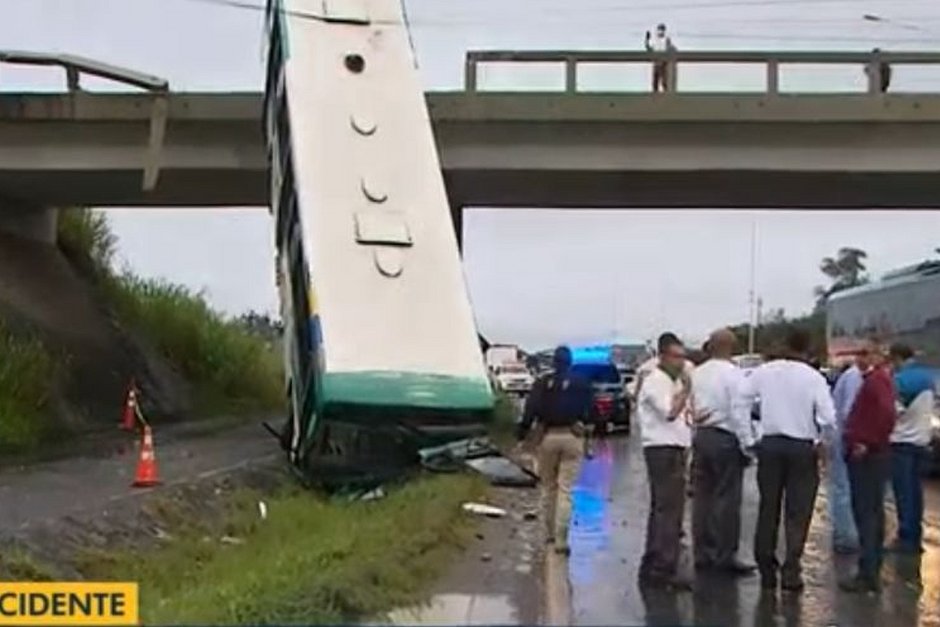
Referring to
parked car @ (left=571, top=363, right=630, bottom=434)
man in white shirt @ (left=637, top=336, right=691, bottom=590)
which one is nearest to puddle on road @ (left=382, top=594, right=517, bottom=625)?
man in white shirt @ (left=637, top=336, right=691, bottom=590)

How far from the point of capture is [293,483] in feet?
60.0

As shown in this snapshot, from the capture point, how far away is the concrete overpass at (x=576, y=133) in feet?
91.2

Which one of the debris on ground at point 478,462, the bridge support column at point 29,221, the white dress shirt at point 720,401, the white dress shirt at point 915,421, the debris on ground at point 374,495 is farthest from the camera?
the bridge support column at point 29,221

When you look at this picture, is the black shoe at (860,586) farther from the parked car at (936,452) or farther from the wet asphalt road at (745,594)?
the parked car at (936,452)

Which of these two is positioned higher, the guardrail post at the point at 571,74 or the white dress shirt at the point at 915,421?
the guardrail post at the point at 571,74

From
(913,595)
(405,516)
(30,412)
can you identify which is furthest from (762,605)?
(30,412)

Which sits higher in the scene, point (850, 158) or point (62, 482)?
point (850, 158)

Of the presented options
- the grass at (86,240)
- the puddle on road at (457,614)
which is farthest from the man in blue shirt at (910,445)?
the grass at (86,240)

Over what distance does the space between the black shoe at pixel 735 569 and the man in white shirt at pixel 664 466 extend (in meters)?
0.61

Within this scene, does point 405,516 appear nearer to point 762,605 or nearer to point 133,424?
point 762,605

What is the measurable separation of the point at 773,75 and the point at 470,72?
5620 mm

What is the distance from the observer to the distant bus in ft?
83.5

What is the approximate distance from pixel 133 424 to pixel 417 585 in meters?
20.8

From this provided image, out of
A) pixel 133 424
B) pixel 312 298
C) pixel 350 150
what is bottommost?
pixel 133 424
